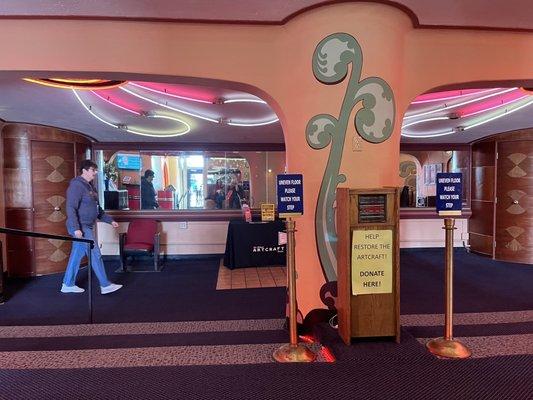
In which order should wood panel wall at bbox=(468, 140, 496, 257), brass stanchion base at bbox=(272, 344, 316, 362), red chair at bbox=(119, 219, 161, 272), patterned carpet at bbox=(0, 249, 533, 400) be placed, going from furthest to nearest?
wood panel wall at bbox=(468, 140, 496, 257)
red chair at bbox=(119, 219, 161, 272)
brass stanchion base at bbox=(272, 344, 316, 362)
patterned carpet at bbox=(0, 249, 533, 400)

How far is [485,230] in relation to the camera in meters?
7.17

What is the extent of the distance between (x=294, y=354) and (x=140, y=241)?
191 inches

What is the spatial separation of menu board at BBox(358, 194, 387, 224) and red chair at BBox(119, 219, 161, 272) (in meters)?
4.76

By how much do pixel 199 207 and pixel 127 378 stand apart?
5470 mm

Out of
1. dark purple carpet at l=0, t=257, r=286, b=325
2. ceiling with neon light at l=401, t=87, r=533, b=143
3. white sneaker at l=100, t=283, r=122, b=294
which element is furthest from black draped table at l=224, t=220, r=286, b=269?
ceiling with neon light at l=401, t=87, r=533, b=143

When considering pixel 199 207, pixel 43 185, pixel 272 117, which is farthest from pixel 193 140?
pixel 43 185

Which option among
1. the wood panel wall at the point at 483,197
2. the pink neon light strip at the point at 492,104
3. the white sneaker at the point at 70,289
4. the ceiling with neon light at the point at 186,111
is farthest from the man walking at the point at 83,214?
the wood panel wall at the point at 483,197

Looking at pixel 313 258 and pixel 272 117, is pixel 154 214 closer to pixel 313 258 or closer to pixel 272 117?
pixel 272 117

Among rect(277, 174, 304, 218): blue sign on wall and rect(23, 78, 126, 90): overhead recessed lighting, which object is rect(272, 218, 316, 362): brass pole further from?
rect(23, 78, 126, 90): overhead recessed lighting

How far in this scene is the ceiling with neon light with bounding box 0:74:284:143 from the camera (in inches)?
160

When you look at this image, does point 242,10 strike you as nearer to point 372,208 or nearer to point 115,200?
point 372,208

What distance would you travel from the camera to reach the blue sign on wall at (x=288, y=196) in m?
2.48

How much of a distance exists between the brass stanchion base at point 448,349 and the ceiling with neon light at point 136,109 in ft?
9.14

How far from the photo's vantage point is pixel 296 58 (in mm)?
3012
